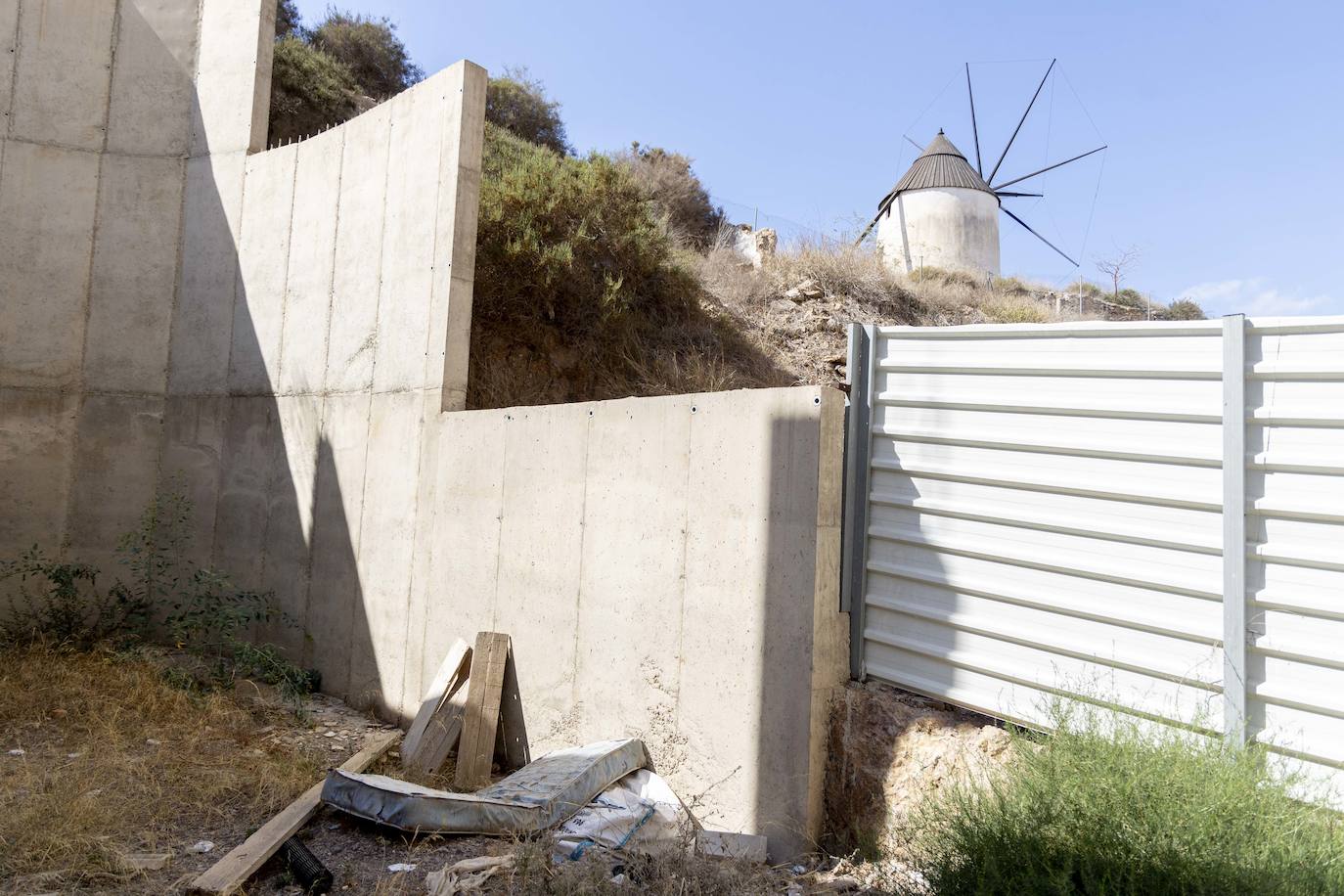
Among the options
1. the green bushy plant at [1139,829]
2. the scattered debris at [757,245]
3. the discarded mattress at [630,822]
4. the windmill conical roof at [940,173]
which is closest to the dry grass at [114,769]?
the discarded mattress at [630,822]

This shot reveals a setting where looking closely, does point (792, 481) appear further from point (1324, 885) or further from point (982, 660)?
point (1324, 885)

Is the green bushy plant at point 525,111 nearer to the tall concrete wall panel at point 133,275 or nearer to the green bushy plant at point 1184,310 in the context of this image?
the tall concrete wall panel at point 133,275

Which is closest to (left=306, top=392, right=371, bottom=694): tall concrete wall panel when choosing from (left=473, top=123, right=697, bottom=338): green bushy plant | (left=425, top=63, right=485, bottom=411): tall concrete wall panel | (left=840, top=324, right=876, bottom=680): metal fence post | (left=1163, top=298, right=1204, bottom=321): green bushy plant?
(left=425, top=63, right=485, bottom=411): tall concrete wall panel

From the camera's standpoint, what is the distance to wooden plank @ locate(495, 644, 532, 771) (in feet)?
18.7

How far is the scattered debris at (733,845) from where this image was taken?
4.04m

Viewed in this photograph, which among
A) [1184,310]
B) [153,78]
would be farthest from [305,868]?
[1184,310]

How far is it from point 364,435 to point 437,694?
7.50 ft

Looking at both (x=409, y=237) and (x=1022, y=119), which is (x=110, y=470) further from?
(x=1022, y=119)

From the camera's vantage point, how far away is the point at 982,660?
3.83 metres

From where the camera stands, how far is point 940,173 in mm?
26594

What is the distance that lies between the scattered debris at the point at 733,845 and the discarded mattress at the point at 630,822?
0.27ft

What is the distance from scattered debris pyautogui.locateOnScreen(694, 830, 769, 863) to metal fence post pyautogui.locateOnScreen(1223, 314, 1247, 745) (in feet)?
6.45

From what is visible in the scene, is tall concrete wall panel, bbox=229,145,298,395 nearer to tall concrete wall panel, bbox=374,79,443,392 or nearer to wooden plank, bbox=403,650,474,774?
tall concrete wall panel, bbox=374,79,443,392

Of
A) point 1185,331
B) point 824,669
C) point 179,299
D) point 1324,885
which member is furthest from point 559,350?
point 1324,885
